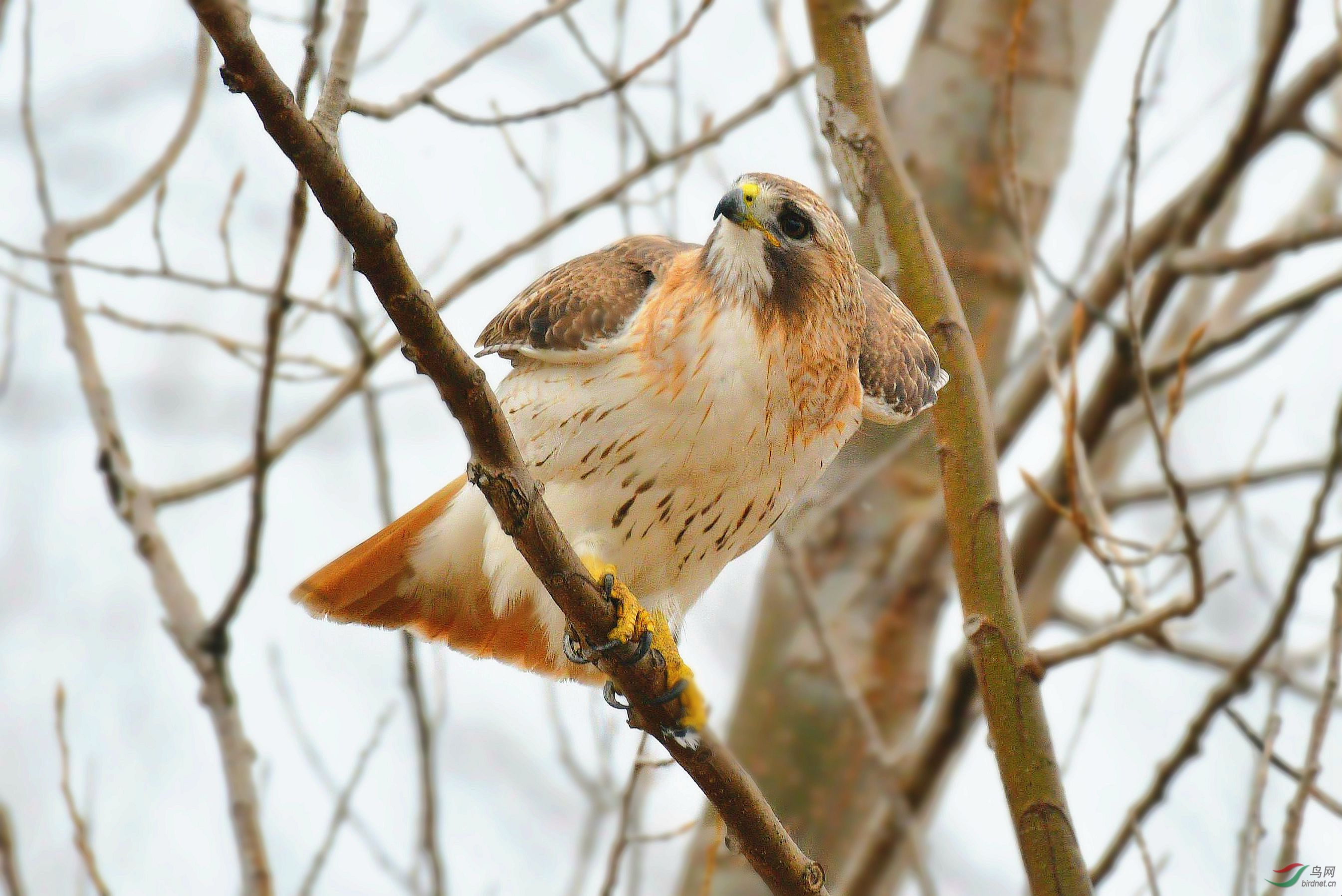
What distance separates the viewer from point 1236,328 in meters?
4.82

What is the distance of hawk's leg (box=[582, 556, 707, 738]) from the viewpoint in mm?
2818

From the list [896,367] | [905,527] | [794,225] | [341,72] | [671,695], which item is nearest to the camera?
[341,72]

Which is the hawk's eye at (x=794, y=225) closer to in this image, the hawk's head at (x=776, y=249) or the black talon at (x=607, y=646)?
the hawk's head at (x=776, y=249)

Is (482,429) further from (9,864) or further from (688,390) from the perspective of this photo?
(9,864)

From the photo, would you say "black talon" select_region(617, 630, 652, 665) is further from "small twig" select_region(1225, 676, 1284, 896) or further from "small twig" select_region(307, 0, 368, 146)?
"small twig" select_region(1225, 676, 1284, 896)

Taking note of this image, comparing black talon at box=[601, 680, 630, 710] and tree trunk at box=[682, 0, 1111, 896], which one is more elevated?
tree trunk at box=[682, 0, 1111, 896]

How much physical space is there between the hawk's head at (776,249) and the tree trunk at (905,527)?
225 centimetres

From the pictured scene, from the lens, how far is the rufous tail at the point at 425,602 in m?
3.79

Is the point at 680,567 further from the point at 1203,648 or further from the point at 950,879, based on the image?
the point at 950,879

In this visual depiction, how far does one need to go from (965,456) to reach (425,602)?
66.1 inches

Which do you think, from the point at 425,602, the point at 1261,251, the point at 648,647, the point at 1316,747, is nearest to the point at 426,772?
the point at 425,602

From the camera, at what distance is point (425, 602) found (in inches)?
153

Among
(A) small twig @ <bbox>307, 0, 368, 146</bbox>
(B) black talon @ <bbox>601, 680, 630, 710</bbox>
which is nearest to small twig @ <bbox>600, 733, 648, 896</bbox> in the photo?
(B) black talon @ <bbox>601, 680, 630, 710</bbox>

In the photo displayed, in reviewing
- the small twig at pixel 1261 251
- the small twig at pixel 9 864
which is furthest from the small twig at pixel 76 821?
the small twig at pixel 1261 251
